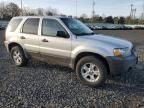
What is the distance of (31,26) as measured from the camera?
25.4 feet

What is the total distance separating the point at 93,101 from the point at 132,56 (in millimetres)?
1888

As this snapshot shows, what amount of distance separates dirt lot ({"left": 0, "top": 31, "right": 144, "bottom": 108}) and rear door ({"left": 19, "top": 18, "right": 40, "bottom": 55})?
2.49 ft

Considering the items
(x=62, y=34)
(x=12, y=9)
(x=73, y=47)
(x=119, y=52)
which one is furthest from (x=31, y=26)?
(x=12, y=9)

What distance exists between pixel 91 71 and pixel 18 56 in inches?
127

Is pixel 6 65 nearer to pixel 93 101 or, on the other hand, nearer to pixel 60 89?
pixel 60 89

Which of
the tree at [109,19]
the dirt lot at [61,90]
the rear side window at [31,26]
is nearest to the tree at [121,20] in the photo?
the tree at [109,19]

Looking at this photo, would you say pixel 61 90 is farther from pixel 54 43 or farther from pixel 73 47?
pixel 54 43

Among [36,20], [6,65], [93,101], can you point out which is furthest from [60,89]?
[6,65]

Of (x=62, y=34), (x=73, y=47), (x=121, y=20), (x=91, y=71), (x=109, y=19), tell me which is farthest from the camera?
(x=121, y=20)

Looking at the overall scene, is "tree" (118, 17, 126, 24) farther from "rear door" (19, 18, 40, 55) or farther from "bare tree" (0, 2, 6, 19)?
"rear door" (19, 18, 40, 55)

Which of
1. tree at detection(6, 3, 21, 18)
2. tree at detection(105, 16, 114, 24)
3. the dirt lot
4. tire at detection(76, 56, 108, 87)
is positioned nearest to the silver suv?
tire at detection(76, 56, 108, 87)

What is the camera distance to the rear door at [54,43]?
261 inches

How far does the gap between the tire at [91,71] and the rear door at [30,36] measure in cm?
183

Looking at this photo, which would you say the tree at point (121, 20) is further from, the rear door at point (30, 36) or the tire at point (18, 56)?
the rear door at point (30, 36)
